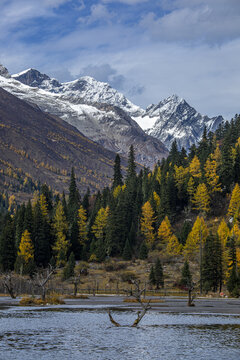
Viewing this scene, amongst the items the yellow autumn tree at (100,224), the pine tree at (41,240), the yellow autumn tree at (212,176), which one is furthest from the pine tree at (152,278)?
the yellow autumn tree at (212,176)

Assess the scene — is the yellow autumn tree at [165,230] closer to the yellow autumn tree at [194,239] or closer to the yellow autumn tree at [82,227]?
the yellow autumn tree at [194,239]

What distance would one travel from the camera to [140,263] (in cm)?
13438

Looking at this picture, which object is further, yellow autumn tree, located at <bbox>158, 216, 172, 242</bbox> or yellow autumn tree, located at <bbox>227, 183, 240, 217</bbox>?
yellow autumn tree, located at <bbox>227, 183, 240, 217</bbox>

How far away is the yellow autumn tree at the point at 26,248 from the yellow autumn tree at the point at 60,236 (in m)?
8.00

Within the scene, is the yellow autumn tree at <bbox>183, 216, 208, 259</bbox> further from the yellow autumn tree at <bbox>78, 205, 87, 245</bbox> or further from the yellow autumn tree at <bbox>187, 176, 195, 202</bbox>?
the yellow autumn tree at <bbox>78, 205, 87, 245</bbox>

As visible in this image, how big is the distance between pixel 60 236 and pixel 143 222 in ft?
87.5

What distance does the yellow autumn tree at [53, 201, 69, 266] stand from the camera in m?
137

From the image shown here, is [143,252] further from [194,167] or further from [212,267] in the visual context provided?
[194,167]

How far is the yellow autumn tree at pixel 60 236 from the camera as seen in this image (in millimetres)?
137400

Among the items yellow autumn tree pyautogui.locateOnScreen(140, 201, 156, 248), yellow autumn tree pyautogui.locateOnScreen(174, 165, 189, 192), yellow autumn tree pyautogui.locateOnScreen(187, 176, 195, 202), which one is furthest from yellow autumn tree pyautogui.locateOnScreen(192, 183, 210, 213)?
yellow autumn tree pyautogui.locateOnScreen(140, 201, 156, 248)

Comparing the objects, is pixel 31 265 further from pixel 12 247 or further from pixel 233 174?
pixel 233 174

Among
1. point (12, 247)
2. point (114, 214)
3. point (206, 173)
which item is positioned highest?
point (206, 173)

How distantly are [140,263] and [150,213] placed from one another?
20.4 m

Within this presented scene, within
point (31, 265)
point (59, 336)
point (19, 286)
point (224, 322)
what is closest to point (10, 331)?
point (59, 336)
